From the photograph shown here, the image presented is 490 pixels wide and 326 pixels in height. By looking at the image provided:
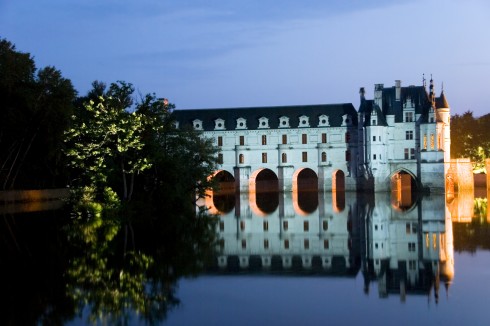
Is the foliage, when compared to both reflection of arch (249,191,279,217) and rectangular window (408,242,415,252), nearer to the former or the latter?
A: reflection of arch (249,191,279,217)

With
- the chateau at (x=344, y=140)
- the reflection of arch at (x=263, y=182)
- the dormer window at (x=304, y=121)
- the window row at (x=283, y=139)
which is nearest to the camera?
the chateau at (x=344, y=140)

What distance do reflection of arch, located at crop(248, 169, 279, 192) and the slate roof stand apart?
21.1 feet

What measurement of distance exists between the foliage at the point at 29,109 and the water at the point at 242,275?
11.1 meters

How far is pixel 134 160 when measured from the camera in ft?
139

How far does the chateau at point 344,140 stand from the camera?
272 feet

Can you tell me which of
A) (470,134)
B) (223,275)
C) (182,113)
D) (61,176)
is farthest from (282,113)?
(223,275)

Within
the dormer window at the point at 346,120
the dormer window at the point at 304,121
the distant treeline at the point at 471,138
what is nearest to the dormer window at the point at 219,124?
the dormer window at the point at 304,121

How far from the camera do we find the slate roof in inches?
3622

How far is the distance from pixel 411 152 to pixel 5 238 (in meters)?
63.6

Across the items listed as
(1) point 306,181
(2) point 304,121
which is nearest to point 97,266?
(2) point 304,121

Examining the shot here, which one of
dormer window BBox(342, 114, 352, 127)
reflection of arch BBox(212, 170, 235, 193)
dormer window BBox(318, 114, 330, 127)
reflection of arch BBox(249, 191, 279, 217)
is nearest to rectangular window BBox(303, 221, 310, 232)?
reflection of arch BBox(249, 191, 279, 217)

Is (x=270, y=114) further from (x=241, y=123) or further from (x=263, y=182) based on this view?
(x=263, y=182)

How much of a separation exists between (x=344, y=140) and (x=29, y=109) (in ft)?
175

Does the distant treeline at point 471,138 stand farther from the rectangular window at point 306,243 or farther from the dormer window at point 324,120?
the rectangular window at point 306,243
